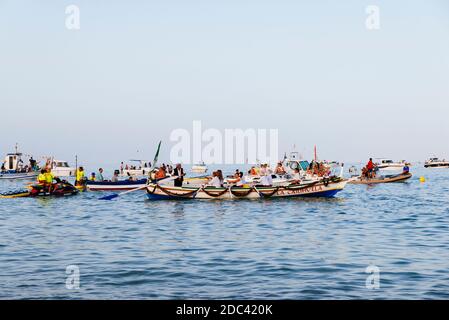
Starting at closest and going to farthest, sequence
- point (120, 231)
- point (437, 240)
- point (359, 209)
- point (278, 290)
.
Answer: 1. point (278, 290)
2. point (437, 240)
3. point (120, 231)
4. point (359, 209)

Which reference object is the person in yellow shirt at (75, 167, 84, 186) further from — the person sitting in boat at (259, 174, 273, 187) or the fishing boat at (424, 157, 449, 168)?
the fishing boat at (424, 157, 449, 168)

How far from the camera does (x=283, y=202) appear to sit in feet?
126

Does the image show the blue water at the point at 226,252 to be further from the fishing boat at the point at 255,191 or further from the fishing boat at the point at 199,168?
the fishing boat at the point at 199,168

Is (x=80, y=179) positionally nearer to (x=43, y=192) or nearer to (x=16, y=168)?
(x=43, y=192)

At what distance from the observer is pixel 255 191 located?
39562 mm

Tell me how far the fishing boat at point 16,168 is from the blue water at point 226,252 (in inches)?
2069

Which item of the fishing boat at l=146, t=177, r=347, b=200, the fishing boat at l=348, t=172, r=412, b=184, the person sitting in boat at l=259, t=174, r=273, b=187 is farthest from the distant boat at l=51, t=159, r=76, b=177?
the person sitting in boat at l=259, t=174, r=273, b=187

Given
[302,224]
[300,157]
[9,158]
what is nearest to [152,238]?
[302,224]

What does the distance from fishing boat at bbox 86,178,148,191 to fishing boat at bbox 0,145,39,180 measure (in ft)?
124

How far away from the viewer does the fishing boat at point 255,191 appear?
129ft

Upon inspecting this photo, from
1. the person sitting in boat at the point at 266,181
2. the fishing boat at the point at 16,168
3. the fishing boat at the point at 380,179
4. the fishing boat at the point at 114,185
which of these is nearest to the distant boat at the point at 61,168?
the fishing boat at the point at 16,168

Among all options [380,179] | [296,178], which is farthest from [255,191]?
[380,179]
